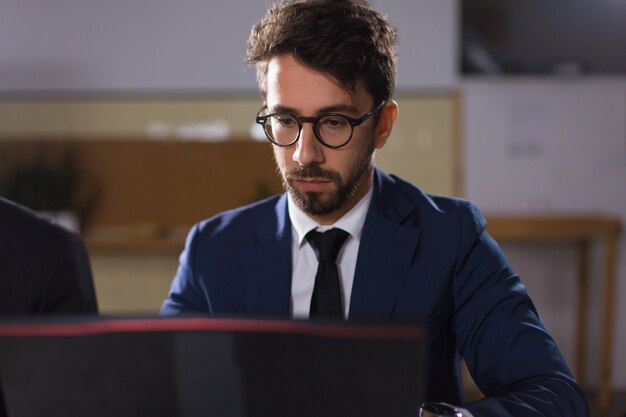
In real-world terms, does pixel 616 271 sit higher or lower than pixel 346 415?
lower

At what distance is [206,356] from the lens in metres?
0.66

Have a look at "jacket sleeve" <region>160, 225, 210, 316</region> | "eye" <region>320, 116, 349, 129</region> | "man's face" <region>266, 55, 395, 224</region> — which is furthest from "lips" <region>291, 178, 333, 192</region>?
"jacket sleeve" <region>160, 225, 210, 316</region>

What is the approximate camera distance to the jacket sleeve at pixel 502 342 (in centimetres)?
113

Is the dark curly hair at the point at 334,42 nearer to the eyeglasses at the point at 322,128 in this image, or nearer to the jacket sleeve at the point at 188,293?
the eyeglasses at the point at 322,128

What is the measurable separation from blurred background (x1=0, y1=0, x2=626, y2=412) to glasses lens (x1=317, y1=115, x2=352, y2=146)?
2846 millimetres

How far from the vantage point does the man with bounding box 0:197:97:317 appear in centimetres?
135

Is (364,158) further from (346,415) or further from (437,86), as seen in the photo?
(437,86)

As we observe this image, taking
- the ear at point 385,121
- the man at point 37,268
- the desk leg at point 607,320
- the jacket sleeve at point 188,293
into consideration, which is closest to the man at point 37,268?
the man at point 37,268

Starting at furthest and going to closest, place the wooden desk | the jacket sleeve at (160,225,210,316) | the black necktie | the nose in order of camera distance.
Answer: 1. the wooden desk
2. the jacket sleeve at (160,225,210,316)
3. the black necktie
4. the nose

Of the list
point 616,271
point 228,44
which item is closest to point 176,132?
point 228,44

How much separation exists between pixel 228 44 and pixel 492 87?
5.11 ft

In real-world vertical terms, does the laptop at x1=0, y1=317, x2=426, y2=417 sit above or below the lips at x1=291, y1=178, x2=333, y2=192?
below

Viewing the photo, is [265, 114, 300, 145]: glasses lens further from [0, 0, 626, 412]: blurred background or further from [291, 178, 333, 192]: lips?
[0, 0, 626, 412]: blurred background

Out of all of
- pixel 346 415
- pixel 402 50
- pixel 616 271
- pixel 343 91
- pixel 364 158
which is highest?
pixel 402 50
